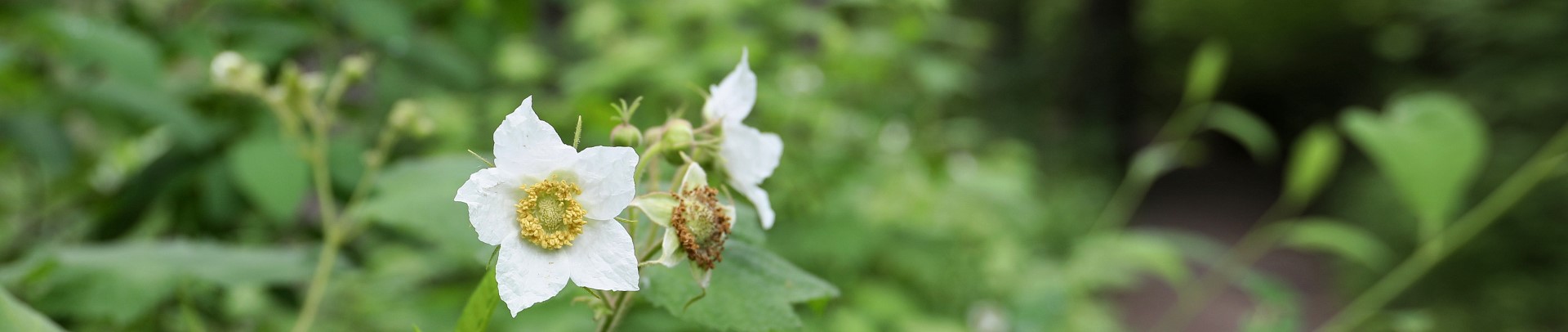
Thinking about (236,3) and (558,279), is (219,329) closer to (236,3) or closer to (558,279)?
(236,3)

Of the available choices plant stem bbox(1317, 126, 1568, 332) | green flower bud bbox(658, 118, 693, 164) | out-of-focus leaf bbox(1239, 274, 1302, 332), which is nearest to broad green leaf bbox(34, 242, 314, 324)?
green flower bud bbox(658, 118, 693, 164)

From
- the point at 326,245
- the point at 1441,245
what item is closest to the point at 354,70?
the point at 326,245

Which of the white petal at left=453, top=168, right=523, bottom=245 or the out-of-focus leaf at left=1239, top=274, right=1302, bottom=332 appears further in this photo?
the out-of-focus leaf at left=1239, top=274, right=1302, bottom=332

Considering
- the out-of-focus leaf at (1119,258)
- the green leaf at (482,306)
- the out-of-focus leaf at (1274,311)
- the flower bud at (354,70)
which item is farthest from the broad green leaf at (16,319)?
the out-of-focus leaf at (1119,258)

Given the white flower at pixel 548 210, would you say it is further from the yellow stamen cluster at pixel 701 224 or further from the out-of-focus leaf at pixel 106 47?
the out-of-focus leaf at pixel 106 47

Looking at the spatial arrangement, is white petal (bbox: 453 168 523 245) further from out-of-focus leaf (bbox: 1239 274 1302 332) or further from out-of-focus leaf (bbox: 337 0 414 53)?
out-of-focus leaf (bbox: 1239 274 1302 332)

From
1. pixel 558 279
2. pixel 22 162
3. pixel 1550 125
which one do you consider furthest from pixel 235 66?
pixel 1550 125
